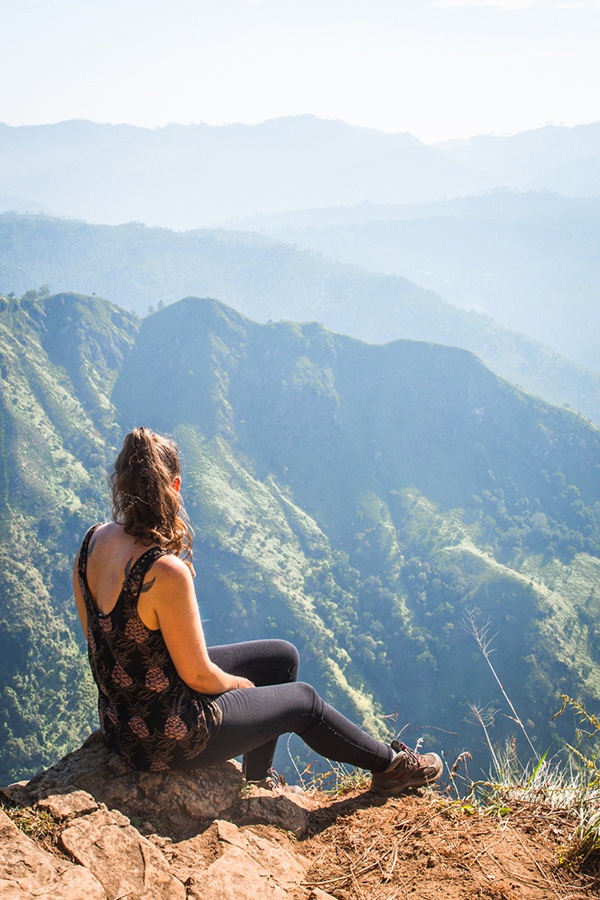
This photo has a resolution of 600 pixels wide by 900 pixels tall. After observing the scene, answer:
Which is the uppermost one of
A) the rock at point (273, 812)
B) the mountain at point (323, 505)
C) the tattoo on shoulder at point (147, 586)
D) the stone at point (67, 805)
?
the tattoo on shoulder at point (147, 586)

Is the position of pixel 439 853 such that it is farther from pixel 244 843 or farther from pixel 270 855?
pixel 244 843

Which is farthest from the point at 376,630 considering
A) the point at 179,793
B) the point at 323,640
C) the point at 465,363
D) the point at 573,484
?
the point at 179,793

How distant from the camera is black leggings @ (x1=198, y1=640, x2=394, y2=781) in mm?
3100

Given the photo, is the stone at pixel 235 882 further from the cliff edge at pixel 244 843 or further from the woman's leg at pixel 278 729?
the woman's leg at pixel 278 729

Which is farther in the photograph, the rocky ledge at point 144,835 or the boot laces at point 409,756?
the boot laces at point 409,756

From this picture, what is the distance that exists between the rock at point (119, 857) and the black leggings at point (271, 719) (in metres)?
0.50

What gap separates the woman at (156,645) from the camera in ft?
8.73

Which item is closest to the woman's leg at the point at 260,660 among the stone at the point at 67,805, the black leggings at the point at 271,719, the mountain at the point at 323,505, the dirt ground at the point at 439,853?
the black leggings at the point at 271,719

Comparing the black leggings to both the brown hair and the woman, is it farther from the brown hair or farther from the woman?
the brown hair

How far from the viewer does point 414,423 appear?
116 m

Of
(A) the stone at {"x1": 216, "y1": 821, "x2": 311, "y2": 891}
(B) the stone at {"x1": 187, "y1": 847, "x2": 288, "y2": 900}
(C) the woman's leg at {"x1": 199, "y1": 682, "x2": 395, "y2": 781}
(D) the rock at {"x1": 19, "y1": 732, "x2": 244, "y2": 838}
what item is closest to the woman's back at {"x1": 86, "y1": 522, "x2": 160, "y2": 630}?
(C) the woman's leg at {"x1": 199, "y1": 682, "x2": 395, "y2": 781}

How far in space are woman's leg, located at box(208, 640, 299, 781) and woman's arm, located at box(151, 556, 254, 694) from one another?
2.21ft

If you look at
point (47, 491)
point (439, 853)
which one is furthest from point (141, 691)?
point (47, 491)

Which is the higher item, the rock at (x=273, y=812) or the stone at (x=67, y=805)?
the stone at (x=67, y=805)
